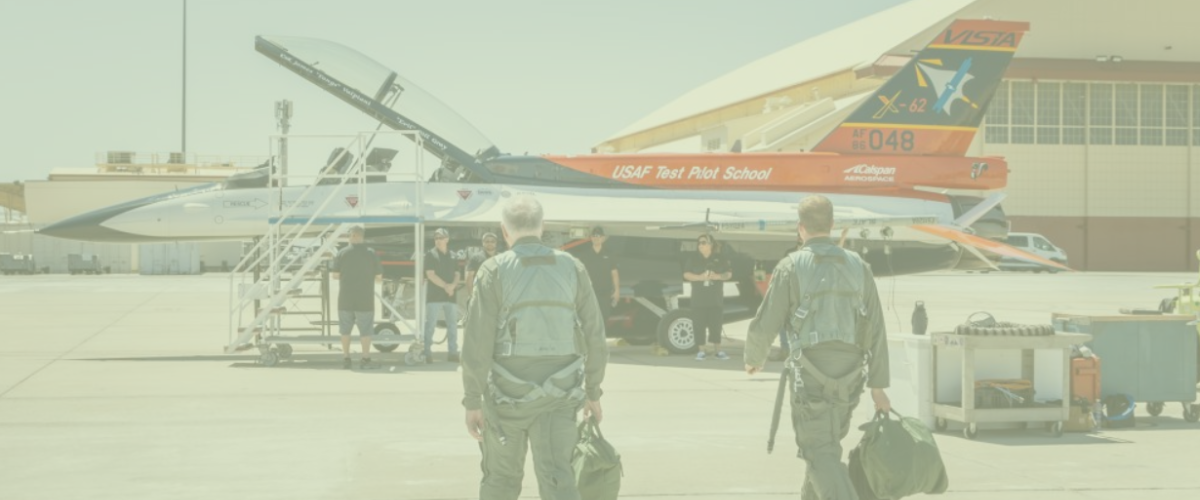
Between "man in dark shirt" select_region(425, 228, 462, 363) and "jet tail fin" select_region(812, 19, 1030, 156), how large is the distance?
6.05 m

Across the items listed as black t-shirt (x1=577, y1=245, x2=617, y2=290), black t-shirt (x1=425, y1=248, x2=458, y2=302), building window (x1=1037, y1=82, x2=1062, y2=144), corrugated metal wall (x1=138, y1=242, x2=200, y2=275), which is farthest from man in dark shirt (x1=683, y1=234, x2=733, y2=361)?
corrugated metal wall (x1=138, y1=242, x2=200, y2=275)

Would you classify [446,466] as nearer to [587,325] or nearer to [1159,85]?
[587,325]

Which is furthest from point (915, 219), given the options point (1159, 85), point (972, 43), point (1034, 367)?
point (1159, 85)

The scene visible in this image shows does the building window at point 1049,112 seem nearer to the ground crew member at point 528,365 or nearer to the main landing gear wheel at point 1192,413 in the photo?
the main landing gear wheel at point 1192,413

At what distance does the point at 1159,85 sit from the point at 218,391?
47.8 meters

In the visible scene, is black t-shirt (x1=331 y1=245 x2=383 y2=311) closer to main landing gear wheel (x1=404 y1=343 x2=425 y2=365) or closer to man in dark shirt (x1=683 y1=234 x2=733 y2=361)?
main landing gear wheel (x1=404 y1=343 x2=425 y2=365)

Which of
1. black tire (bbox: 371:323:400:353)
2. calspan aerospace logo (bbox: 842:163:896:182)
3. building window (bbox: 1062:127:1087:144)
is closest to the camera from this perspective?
black tire (bbox: 371:323:400:353)

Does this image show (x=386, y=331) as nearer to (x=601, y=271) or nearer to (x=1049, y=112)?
(x=601, y=271)

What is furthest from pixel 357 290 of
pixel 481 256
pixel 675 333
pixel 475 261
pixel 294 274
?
pixel 675 333

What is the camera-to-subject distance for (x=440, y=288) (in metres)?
15.8

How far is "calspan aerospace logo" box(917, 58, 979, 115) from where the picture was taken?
1869cm

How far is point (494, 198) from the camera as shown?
17625 mm

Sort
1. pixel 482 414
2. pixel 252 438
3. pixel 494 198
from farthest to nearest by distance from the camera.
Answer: pixel 494 198, pixel 252 438, pixel 482 414

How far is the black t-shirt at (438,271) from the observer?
51.6 ft
